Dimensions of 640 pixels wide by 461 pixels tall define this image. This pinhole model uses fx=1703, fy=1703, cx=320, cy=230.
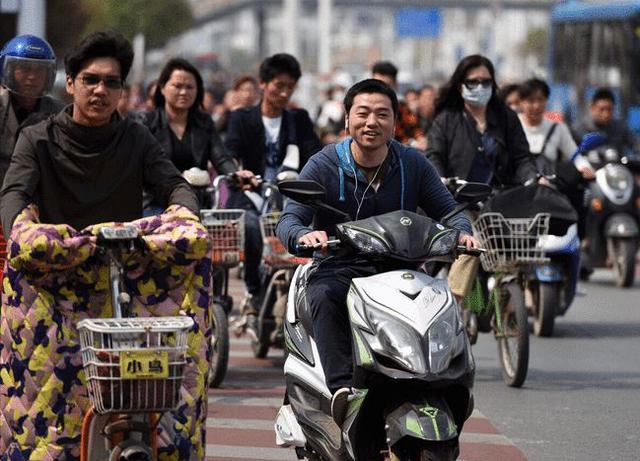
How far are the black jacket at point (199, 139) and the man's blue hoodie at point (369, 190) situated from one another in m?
3.41

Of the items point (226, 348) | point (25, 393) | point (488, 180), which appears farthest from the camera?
point (488, 180)

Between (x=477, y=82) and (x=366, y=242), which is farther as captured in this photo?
(x=477, y=82)

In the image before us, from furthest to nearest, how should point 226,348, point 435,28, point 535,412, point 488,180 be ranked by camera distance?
point 435,28 < point 488,180 < point 226,348 < point 535,412

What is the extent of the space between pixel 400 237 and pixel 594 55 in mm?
27868

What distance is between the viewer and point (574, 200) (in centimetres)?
1304

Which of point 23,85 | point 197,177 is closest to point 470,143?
point 197,177

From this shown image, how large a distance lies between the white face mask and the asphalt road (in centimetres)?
170

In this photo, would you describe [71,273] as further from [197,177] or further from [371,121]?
[197,177]

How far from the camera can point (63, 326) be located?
5.46m

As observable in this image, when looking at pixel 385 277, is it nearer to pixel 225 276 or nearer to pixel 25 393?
pixel 25 393

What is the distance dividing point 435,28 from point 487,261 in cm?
7964

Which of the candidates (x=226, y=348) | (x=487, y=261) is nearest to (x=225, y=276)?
(x=226, y=348)

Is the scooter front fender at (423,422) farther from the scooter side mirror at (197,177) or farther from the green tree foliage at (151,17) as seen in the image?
the green tree foliage at (151,17)

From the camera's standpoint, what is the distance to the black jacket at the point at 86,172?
5.85 m
